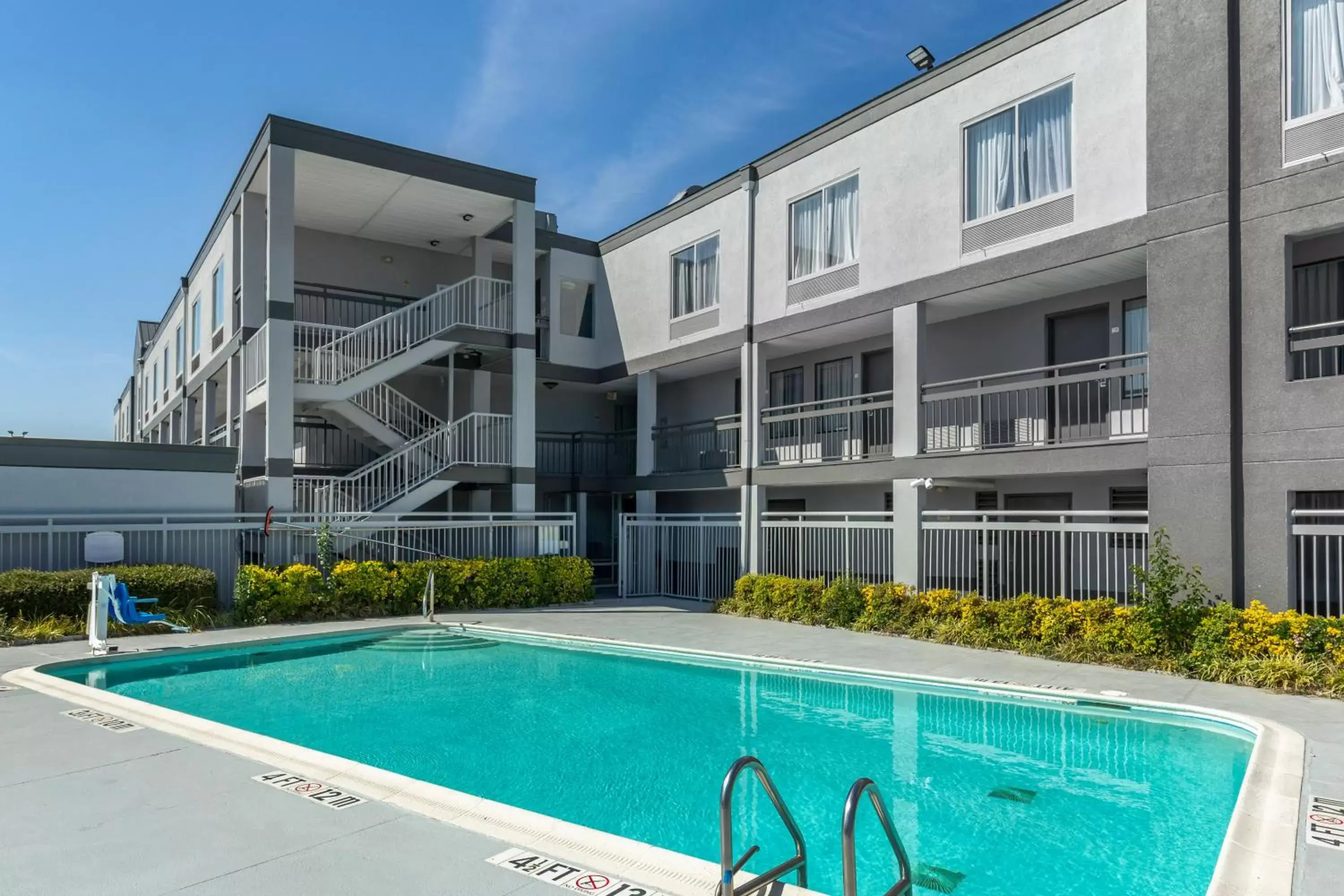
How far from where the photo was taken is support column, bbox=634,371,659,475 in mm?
22922

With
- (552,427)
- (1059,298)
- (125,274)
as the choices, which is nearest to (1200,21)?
(1059,298)

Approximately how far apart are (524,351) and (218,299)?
32.5ft

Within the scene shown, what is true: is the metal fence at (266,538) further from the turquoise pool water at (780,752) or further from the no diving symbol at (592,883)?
the no diving symbol at (592,883)

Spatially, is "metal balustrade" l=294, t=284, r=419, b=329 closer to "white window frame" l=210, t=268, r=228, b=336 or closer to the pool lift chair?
"white window frame" l=210, t=268, r=228, b=336

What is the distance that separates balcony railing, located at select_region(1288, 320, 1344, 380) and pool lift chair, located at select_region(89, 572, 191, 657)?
16.1 metres

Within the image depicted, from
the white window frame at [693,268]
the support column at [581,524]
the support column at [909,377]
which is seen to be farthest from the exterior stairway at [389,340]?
the support column at [909,377]

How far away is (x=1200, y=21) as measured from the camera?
1227 cm

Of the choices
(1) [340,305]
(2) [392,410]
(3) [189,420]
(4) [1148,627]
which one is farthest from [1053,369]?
(3) [189,420]

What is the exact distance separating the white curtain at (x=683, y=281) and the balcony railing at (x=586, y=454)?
16.0 ft

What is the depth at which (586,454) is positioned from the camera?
83.8ft

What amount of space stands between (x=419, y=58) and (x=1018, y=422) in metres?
12.0

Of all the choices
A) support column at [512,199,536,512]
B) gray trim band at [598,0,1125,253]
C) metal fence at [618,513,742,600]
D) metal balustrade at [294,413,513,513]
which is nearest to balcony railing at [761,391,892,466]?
metal fence at [618,513,742,600]

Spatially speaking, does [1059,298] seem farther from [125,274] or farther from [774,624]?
[125,274]

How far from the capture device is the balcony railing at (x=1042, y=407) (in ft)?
47.8
